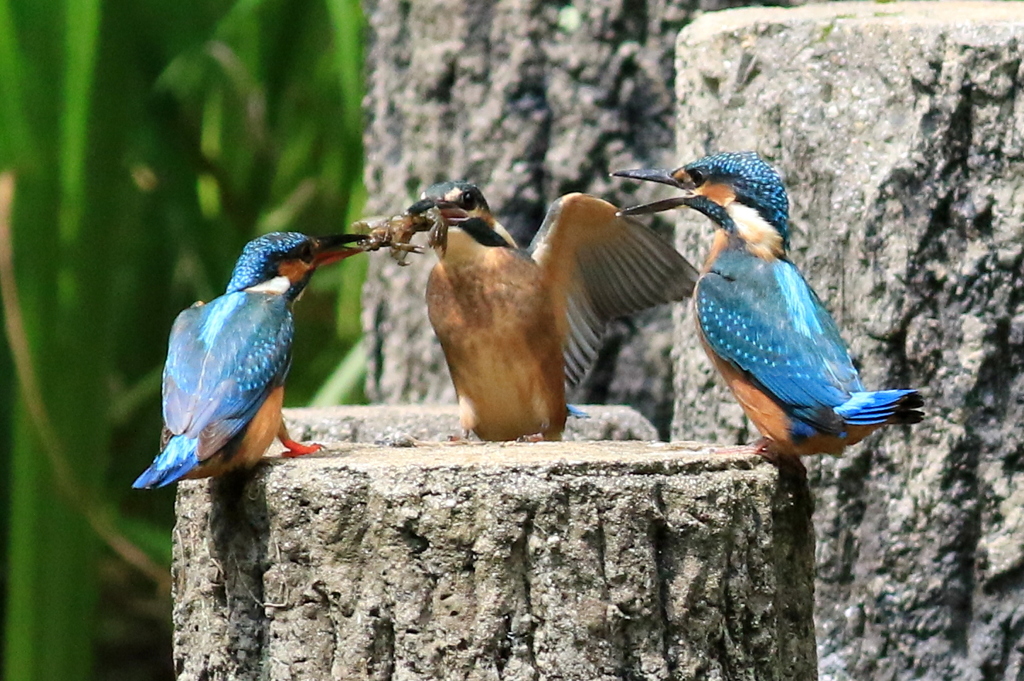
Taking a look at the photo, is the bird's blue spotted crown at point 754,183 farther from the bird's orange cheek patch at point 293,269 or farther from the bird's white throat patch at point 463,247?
the bird's orange cheek patch at point 293,269

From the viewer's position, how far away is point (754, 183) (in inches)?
123

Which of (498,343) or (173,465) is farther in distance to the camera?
(498,343)

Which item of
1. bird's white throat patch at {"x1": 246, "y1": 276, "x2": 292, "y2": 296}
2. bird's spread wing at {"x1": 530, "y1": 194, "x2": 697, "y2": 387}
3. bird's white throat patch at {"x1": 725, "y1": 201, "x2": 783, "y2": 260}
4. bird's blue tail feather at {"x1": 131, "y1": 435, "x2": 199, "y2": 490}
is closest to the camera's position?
bird's blue tail feather at {"x1": 131, "y1": 435, "x2": 199, "y2": 490}

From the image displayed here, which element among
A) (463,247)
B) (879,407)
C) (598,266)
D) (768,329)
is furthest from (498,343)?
(879,407)

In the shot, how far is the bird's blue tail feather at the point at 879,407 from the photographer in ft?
8.88

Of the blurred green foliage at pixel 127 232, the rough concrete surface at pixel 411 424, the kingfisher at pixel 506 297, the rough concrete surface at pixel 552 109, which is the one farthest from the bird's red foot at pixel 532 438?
the blurred green foliage at pixel 127 232

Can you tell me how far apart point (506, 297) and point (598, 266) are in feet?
1.07

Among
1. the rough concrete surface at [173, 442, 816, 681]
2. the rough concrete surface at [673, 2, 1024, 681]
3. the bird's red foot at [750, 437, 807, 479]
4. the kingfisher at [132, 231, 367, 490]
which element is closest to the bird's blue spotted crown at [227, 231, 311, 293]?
the kingfisher at [132, 231, 367, 490]

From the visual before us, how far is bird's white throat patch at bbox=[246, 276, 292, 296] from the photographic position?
303 centimetres

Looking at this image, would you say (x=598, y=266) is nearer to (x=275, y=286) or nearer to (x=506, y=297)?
(x=506, y=297)

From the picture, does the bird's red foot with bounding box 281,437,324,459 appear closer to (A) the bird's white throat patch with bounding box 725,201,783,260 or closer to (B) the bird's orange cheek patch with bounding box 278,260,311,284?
(B) the bird's orange cheek patch with bounding box 278,260,311,284

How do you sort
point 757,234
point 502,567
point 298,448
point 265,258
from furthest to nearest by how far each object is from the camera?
point 757,234 < point 265,258 < point 298,448 < point 502,567

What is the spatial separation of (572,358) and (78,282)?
5.19ft

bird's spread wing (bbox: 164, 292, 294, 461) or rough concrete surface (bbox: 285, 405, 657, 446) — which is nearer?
bird's spread wing (bbox: 164, 292, 294, 461)
